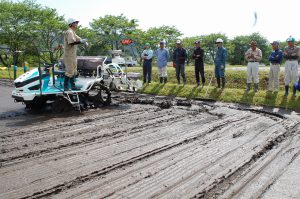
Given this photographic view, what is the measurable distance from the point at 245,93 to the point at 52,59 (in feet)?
21.9

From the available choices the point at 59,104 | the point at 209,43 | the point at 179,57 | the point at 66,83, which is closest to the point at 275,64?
the point at 179,57

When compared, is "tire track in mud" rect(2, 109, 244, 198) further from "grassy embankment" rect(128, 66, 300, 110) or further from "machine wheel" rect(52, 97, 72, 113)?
"grassy embankment" rect(128, 66, 300, 110)

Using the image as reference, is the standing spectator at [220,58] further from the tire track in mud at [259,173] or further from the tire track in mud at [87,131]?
the tire track in mud at [259,173]

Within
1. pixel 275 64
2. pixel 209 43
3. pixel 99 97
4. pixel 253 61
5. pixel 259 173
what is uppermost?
pixel 209 43

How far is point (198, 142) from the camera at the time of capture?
5.83 metres

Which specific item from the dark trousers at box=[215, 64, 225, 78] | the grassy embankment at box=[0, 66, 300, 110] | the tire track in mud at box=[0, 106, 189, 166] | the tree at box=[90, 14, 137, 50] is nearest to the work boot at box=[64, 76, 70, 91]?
the tire track in mud at box=[0, 106, 189, 166]

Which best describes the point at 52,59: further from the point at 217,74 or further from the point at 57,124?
the point at 217,74

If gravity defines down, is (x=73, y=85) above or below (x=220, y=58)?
below

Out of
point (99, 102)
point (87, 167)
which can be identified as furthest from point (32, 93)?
point (87, 167)

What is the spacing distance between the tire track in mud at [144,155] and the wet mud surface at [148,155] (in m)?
0.01

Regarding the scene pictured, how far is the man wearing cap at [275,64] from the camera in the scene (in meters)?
11.2

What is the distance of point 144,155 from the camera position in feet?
16.6

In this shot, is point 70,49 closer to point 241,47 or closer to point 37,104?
point 37,104

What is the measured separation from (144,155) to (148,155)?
2.4 inches
